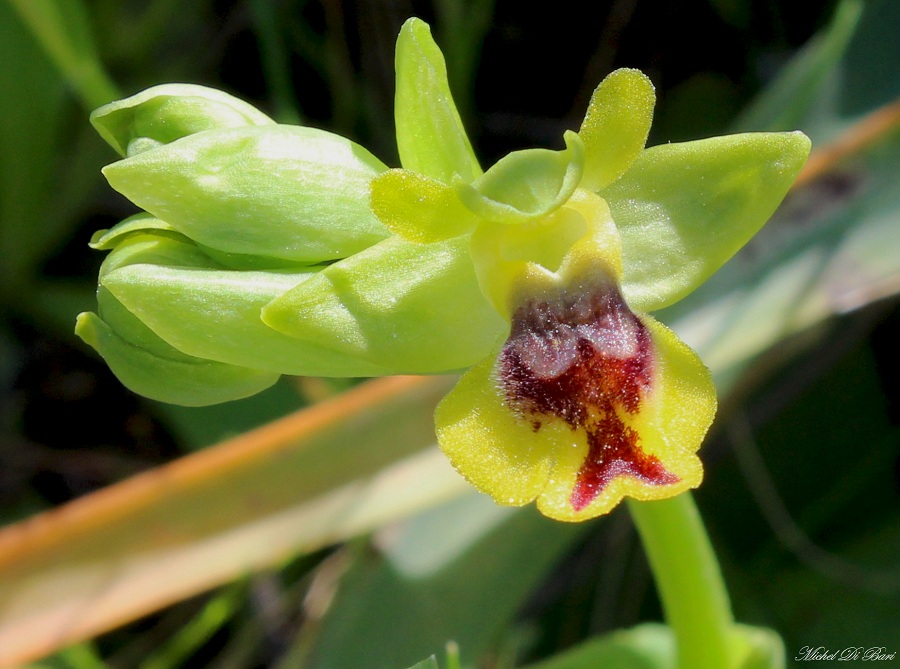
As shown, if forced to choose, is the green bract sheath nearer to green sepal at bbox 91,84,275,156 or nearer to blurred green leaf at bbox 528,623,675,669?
green sepal at bbox 91,84,275,156

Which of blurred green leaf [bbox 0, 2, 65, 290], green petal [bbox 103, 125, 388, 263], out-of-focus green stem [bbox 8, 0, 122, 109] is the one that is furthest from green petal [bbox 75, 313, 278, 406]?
blurred green leaf [bbox 0, 2, 65, 290]

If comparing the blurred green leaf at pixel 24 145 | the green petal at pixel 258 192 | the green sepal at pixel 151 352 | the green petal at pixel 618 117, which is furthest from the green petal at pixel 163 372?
the blurred green leaf at pixel 24 145

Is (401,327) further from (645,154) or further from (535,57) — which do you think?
(535,57)

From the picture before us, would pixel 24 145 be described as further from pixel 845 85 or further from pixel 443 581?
pixel 845 85

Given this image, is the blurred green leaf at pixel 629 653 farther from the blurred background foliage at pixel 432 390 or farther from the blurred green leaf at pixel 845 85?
the blurred green leaf at pixel 845 85

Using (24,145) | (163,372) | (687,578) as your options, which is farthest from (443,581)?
(24,145)

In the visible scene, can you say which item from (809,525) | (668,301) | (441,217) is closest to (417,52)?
(441,217)
